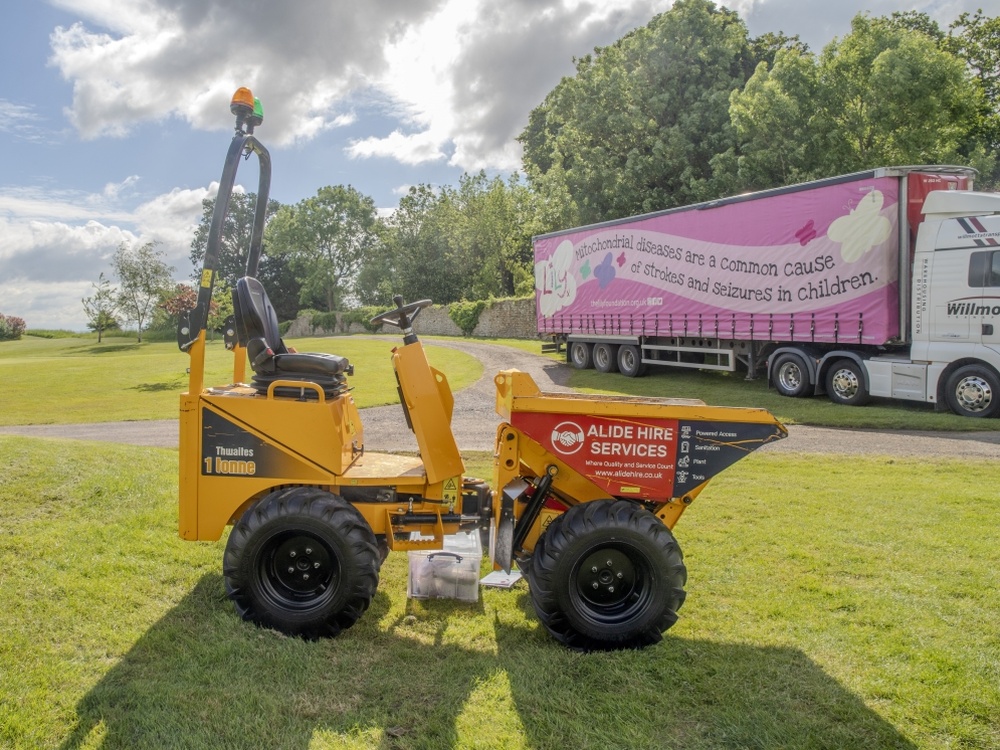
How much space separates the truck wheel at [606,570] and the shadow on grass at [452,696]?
0.14 m

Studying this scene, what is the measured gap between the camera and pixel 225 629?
4930 mm

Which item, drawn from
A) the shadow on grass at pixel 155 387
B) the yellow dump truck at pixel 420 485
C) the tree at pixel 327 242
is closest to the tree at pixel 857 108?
the shadow on grass at pixel 155 387

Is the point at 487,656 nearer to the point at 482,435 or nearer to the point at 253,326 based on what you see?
the point at 253,326

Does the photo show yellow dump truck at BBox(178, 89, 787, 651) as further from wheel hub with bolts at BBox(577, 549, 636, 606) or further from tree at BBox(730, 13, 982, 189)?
tree at BBox(730, 13, 982, 189)

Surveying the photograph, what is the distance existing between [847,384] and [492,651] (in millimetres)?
13963

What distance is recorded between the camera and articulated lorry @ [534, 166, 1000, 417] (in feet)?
46.0

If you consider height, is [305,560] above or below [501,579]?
above

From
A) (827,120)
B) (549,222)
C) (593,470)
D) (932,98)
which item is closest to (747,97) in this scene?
(827,120)

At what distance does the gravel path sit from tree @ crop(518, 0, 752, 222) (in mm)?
14000

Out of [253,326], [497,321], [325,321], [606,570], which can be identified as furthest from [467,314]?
[606,570]

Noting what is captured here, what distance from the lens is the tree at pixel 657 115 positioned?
1252 inches

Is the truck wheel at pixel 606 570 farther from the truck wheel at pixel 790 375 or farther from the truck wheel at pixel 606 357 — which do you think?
A: the truck wheel at pixel 606 357

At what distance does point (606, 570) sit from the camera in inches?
188

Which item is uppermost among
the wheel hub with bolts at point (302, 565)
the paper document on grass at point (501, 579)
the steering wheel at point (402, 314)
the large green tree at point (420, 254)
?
the large green tree at point (420, 254)
